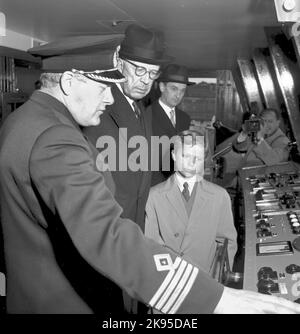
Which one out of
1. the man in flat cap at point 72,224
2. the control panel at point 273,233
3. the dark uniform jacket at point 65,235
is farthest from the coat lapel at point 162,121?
the dark uniform jacket at point 65,235

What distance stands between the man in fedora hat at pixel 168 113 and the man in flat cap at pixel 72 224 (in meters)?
1.86

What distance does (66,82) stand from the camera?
125cm

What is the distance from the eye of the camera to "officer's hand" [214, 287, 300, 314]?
920 millimetres

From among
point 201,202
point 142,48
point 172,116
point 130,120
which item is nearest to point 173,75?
point 172,116

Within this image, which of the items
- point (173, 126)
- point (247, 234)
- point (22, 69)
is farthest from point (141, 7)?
point (22, 69)

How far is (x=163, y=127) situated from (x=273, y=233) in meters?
1.66

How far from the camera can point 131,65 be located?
2512 millimetres

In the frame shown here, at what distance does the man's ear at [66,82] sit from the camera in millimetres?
1241

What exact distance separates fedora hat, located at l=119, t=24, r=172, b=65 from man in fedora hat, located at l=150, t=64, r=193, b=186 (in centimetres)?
74

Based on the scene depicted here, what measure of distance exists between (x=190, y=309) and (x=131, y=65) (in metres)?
1.83

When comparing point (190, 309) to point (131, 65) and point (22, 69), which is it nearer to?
point (131, 65)

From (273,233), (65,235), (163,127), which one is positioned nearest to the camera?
(65,235)

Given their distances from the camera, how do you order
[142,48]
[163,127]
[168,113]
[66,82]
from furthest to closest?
[168,113], [163,127], [142,48], [66,82]

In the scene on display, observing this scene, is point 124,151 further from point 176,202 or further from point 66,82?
point 66,82
